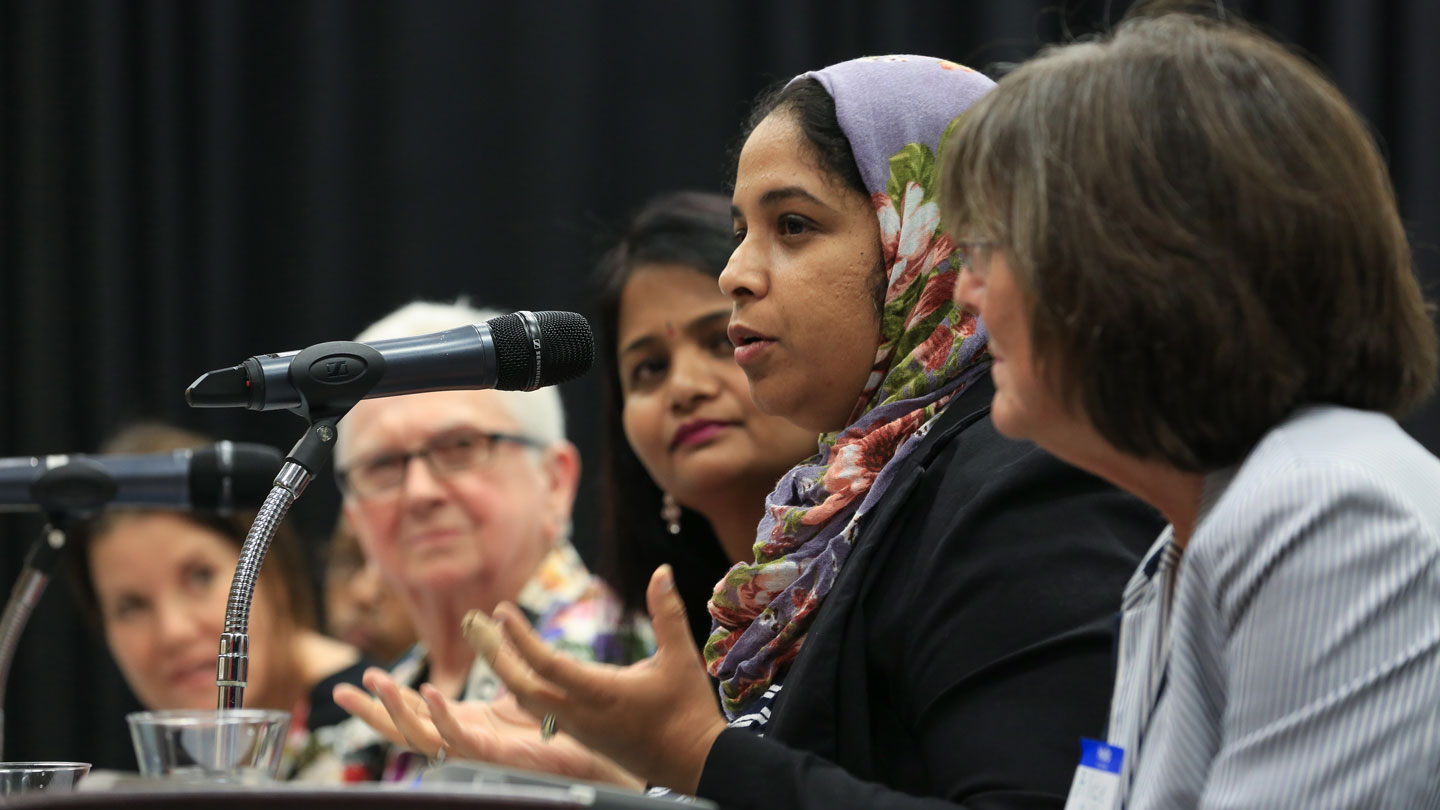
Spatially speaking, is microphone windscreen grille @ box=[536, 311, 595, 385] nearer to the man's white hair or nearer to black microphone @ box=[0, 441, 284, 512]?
black microphone @ box=[0, 441, 284, 512]

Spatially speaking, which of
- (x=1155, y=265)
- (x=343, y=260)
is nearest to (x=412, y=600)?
(x=343, y=260)

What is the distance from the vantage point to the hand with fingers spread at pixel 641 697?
3.84ft

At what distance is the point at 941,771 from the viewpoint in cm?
124

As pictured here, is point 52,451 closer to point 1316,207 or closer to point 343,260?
point 343,260

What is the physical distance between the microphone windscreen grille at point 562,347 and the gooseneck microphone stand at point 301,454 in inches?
6.4

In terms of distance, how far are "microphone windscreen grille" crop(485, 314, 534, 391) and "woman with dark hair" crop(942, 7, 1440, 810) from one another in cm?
48

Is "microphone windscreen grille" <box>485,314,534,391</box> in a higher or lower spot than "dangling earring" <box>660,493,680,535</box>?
higher

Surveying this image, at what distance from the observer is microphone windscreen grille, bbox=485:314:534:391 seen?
1372 millimetres

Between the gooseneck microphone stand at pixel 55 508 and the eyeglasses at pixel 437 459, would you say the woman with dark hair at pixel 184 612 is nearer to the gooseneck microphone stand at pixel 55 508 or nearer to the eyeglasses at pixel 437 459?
the eyeglasses at pixel 437 459

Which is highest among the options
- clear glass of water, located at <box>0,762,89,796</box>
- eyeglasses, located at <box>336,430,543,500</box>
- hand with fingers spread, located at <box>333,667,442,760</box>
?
clear glass of water, located at <box>0,762,89,796</box>

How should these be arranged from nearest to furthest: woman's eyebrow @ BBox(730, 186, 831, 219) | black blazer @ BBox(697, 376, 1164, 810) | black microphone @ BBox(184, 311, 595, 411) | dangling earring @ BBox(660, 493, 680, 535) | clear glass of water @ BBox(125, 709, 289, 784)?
clear glass of water @ BBox(125, 709, 289, 784) < black blazer @ BBox(697, 376, 1164, 810) < black microphone @ BBox(184, 311, 595, 411) < woman's eyebrow @ BBox(730, 186, 831, 219) < dangling earring @ BBox(660, 493, 680, 535)

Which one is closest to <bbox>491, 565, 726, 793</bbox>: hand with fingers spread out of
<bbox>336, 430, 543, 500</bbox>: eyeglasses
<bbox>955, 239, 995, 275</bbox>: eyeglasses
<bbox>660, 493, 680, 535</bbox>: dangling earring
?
<bbox>955, 239, 995, 275</bbox>: eyeglasses

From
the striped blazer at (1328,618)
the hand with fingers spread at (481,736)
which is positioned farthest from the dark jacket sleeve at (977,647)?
the striped blazer at (1328,618)

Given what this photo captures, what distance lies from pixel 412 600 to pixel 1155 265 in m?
2.13
